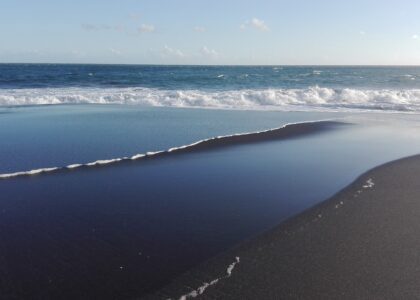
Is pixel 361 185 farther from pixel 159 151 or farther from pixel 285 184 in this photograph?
pixel 159 151

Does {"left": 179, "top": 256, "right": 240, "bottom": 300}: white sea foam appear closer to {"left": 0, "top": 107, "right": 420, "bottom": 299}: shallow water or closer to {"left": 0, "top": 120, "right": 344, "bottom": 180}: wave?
{"left": 0, "top": 107, "right": 420, "bottom": 299}: shallow water

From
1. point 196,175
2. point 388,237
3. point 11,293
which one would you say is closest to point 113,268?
point 11,293

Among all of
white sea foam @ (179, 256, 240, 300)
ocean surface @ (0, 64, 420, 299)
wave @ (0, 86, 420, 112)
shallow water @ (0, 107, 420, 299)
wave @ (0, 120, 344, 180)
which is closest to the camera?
white sea foam @ (179, 256, 240, 300)

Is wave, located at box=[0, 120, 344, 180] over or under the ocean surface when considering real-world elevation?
over

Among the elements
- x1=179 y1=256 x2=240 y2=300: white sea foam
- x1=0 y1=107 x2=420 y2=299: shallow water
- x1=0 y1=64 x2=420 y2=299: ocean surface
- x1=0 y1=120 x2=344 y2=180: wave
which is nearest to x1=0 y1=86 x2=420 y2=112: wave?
x1=0 y1=120 x2=344 y2=180: wave

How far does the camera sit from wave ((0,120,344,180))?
8.39m

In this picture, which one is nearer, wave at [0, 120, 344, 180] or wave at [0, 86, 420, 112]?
wave at [0, 120, 344, 180]

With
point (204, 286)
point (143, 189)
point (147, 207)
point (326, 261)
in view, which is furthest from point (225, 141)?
point (204, 286)

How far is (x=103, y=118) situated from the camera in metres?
16.1

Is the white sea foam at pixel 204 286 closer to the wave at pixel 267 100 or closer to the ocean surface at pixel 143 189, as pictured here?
the ocean surface at pixel 143 189

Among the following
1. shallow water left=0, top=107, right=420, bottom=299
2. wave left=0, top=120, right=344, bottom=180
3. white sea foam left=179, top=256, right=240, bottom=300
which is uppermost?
wave left=0, top=120, right=344, bottom=180

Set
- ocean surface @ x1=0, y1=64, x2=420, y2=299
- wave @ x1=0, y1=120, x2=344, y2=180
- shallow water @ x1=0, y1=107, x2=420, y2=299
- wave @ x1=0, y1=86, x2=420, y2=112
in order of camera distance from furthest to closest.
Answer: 1. wave @ x1=0, y1=86, x2=420, y2=112
2. wave @ x1=0, y1=120, x2=344, y2=180
3. ocean surface @ x1=0, y1=64, x2=420, y2=299
4. shallow water @ x1=0, y1=107, x2=420, y2=299

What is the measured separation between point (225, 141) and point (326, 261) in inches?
281

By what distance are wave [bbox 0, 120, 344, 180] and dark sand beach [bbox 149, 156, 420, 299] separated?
444 cm
